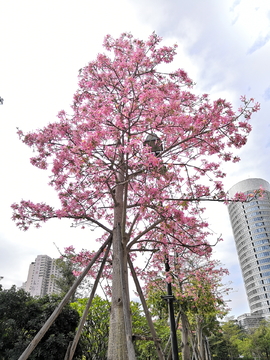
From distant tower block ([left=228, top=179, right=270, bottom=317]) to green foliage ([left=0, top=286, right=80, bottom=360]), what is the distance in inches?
3257

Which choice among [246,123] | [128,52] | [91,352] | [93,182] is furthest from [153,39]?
[91,352]

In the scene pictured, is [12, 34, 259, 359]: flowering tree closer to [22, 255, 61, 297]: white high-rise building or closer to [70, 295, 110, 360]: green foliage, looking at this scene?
[70, 295, 110, 360]: green foliage

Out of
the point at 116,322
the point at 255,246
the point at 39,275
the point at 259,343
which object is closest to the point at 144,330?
the point at 116,322

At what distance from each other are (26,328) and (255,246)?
95.8 metres

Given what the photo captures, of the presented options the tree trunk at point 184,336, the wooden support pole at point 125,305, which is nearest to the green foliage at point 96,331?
the tree trunk at point 184,336

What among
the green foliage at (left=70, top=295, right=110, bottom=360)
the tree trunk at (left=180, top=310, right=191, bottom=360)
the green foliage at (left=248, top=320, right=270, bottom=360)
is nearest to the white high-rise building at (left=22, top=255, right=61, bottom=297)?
the green foliage at (left=248, top=320, right=270, bottom=360)

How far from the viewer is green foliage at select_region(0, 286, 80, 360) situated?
6160 mm

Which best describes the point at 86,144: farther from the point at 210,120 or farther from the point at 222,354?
the point at 222,354

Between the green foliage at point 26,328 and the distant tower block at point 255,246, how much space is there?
3257 inches

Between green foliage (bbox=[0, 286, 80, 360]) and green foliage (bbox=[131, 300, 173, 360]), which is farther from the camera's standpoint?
green foliage (bbox=[131, 300, 173, 360])

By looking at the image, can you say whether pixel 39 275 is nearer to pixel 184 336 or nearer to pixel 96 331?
pixel 96 331

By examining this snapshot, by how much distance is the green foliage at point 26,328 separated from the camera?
6.16 m

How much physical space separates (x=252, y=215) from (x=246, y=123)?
97.1 m

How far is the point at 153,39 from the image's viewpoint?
601cm
